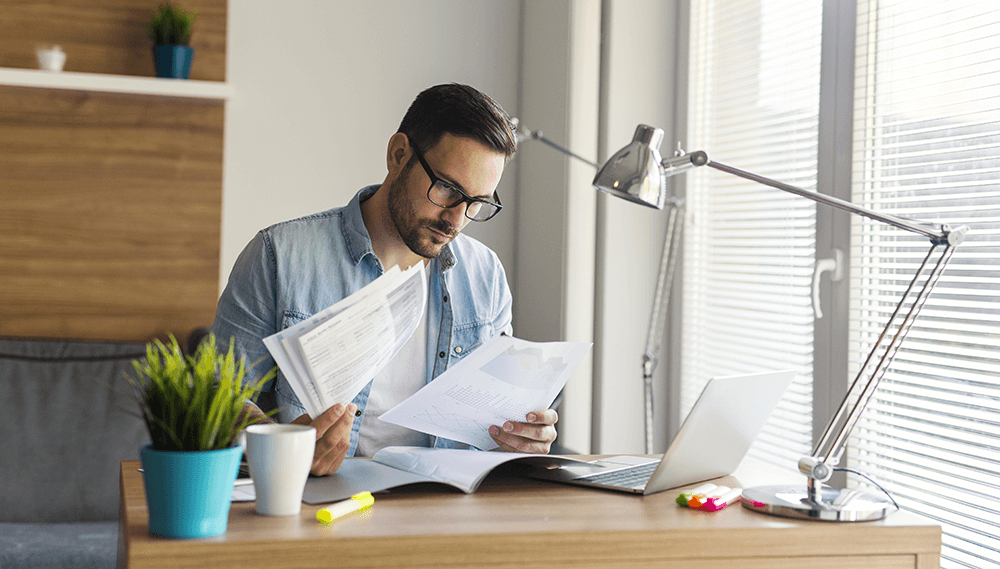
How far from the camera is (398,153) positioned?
67.6 inches

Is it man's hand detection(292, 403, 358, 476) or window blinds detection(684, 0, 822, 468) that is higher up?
A: window blinds detection(684, 0, 822, 468)

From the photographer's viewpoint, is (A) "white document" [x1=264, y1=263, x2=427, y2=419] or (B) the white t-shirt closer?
(A) "white document" [x1=264, y1=263, x2=427, y2=419]

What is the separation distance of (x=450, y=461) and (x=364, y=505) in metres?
0.22

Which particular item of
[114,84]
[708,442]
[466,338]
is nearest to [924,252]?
[708,442]

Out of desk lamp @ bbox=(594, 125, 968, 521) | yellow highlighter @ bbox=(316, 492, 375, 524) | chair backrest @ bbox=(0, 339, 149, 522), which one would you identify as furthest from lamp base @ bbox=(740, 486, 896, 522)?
chair backrest @ bbox=(0, 339, 149, 522)

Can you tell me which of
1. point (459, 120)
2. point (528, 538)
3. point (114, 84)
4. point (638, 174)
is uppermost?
point (114, 84)

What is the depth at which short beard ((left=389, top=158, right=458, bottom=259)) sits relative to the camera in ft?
5.40

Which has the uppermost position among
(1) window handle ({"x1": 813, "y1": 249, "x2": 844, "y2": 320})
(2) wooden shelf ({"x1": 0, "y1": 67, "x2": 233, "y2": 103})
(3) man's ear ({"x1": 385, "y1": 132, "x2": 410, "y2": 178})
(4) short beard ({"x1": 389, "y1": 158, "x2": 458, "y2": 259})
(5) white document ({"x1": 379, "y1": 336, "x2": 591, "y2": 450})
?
(2) wooden shelf ({"x1": 0, "y1": 67, "x2": 233, "y2": 103})

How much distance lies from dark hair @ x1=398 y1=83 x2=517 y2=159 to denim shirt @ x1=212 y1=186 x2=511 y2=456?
20 centimetres

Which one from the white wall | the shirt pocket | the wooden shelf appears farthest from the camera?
the white wall

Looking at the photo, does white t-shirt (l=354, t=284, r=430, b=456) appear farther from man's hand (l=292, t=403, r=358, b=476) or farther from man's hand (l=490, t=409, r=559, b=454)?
man's hand (l=292, t=403, r=358, b=476)

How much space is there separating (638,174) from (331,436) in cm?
54

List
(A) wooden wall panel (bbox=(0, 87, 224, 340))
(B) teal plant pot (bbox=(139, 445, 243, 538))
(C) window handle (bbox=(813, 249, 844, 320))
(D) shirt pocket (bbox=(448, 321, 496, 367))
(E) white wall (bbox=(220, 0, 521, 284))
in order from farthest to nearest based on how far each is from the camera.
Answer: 1. (E) white wall (bbox=(220, 0, 521, 284))
2. (A) wooden wall panel (bbox=(0, 87, 224, 340))
3. (C) window handle (bbox=(813, 249, 844, 320))
4. (D) shirt pocket (bbox=(448, 321, 496, 367))
5. (B) teal plant pot (bbox=(139, 445, 243, 538))

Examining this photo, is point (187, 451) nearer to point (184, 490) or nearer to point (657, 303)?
point (184, 490)
